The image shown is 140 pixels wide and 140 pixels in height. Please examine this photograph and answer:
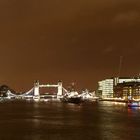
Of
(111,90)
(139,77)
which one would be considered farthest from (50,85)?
(139,77)

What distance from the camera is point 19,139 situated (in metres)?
32.8

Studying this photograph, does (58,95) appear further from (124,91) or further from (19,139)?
(19,139)

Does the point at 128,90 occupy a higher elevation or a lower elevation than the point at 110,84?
lower

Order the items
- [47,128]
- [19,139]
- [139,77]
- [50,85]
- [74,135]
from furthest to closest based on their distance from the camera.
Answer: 1. [50,85]
2. [139,77]
3. [47,128]
4. [74,135]
5. [19,139]

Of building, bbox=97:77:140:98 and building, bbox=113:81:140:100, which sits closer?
building, bbox=113:81:140:100

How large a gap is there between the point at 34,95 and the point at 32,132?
494 ft

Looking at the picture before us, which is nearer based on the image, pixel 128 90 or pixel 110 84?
pixel 128 90

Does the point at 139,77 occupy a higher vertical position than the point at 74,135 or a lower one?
higher

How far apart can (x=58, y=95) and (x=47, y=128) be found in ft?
471

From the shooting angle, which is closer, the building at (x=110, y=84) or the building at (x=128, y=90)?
the building at (x=128, y=90)

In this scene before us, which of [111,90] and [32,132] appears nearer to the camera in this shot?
[32,132]

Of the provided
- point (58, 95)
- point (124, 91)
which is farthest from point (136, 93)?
point (58, 95)

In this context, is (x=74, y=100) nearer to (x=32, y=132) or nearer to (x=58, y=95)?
(x=58, y=95)

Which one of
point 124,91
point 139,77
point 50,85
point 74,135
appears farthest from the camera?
point 50,85
